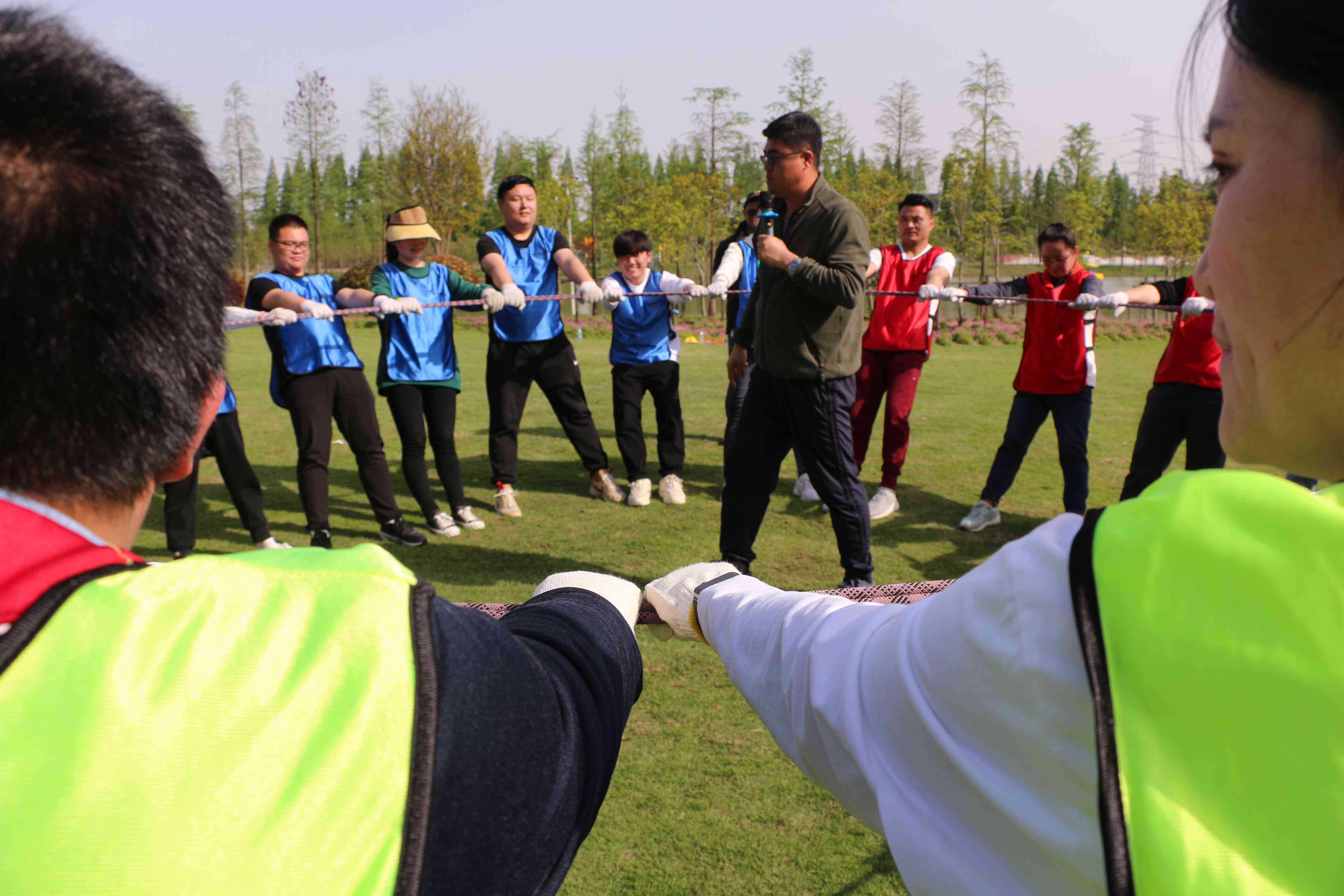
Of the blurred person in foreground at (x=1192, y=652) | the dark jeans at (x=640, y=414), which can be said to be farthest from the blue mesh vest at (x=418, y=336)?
the blurred person in foreground at (x=1192, y=652)

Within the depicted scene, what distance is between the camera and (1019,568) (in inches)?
26.5

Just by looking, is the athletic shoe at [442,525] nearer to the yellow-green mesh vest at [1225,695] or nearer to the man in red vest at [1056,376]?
the man in red vest at [1056,376]

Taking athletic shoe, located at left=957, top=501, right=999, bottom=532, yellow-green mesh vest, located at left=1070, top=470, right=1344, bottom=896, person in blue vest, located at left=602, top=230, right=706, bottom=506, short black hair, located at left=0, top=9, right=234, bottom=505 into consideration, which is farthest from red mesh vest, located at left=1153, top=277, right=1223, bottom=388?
short black hair, located at left=0, top=9, right=234, bottom=505

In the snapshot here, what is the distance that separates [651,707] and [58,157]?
125 inches

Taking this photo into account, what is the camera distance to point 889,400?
22.8 feet

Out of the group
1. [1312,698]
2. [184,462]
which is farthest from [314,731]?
[1312,698]

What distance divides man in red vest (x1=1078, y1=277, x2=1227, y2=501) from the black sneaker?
4563 millimetres

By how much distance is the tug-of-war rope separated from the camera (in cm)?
580

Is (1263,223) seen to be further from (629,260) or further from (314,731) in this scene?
(629,260)

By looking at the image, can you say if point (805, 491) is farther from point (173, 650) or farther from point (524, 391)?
point (173, 650)

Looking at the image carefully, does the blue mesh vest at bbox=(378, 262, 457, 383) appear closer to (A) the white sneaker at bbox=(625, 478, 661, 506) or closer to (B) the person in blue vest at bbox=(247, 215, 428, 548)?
(B) the person in blue vest at bbox=(247, 215, 428, 548)

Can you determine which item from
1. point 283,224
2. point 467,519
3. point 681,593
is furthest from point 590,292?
point 681,593

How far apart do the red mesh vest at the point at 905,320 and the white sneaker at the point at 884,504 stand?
1111 mm

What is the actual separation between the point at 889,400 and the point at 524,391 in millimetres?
2838
